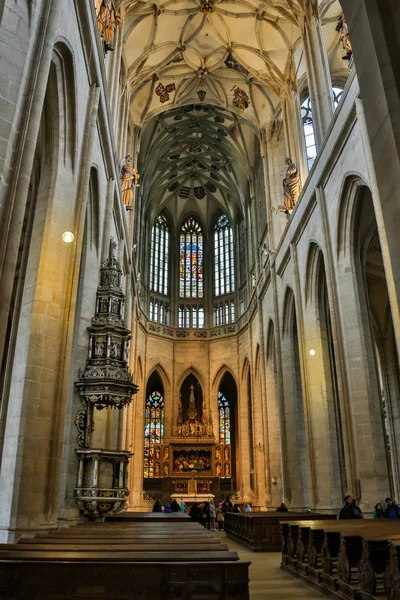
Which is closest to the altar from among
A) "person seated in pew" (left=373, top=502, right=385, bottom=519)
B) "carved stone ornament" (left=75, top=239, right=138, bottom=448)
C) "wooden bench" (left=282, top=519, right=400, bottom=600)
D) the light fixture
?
"carved stone ornament" (left=75, top=239, right=138, bottom=448)

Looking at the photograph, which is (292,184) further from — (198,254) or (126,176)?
(198,254)

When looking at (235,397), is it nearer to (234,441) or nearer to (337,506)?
(234,441)

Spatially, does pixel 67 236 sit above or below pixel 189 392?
below

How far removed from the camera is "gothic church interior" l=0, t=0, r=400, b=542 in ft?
25.5

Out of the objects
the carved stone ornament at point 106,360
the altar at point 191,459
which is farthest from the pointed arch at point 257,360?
the carved stone ornament at point 106,360

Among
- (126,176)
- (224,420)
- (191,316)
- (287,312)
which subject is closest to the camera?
(126,176)

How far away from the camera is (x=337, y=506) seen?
1376 centimetres

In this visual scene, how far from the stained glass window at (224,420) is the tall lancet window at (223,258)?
6.51 metres

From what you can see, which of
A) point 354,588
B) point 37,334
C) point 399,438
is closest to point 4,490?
point 37,334

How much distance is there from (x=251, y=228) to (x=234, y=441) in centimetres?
1258

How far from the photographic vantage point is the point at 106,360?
1173cm

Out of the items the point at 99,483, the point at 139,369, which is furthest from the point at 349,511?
the point at 139,369

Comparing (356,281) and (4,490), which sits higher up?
(356,281)

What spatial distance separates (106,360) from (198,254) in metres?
21.8
